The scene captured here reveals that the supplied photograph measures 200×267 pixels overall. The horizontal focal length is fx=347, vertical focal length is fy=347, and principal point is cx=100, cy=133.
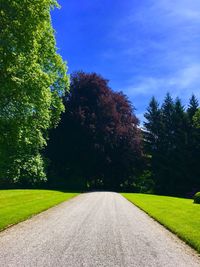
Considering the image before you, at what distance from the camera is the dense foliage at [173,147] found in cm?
6438

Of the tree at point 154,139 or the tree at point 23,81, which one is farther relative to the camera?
the tree at point 154,139

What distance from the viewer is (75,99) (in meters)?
56.7

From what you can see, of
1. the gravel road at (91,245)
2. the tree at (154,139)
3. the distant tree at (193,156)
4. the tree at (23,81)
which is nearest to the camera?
the gravel road at (91,245)

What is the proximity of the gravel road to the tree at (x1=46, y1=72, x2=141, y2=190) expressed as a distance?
38300mm

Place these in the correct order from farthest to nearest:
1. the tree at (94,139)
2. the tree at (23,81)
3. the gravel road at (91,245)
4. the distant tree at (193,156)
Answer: the distant tree at (193,156) < the tree at (94,139) < the tree at (23,81) < the gravel road at (91,245)

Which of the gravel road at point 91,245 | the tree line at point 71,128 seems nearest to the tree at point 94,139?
the tree line at point 71,128

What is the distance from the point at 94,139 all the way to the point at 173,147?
23.4 meters

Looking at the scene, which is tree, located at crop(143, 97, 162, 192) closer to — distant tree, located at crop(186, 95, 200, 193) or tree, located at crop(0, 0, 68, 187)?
distant tree, located at crop(186, 95, 200, 193)

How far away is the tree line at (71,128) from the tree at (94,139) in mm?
162

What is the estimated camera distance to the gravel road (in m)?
8.75

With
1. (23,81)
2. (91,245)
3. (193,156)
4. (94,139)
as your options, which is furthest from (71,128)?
(91,245)

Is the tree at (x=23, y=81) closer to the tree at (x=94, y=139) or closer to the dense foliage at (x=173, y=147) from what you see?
the tree at (x=94, y=139)

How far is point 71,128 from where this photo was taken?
54312mm

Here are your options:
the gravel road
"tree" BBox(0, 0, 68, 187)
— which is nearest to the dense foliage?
"tree" BBox(0, 0, 68, 187)
